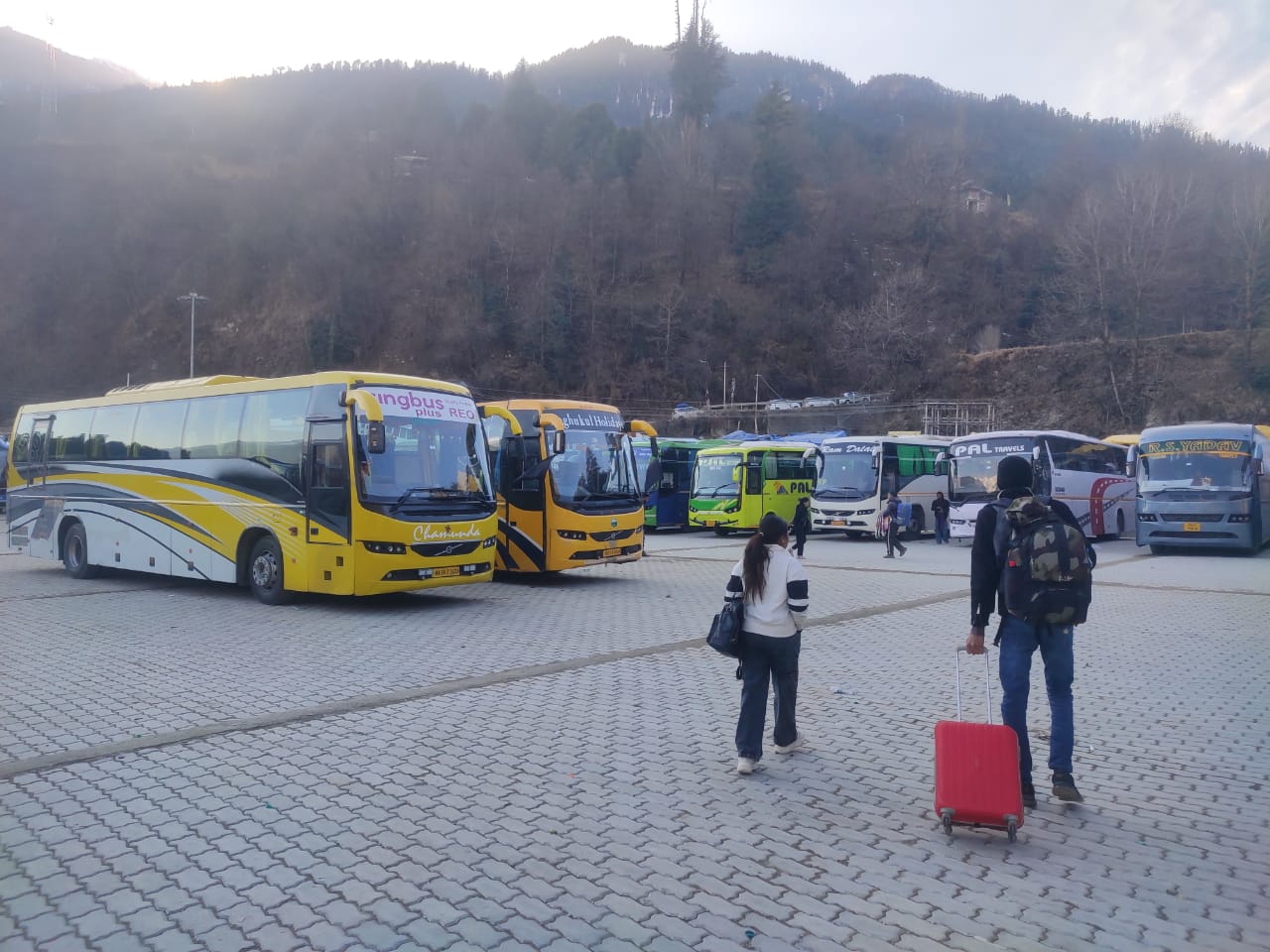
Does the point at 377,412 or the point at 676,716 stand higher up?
the point at 377,412

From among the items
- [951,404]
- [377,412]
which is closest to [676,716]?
[377,412]

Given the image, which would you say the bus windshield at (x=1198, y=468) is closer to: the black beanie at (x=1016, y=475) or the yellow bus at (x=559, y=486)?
the yellow bus at (x=559, y=486)

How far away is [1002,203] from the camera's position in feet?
324

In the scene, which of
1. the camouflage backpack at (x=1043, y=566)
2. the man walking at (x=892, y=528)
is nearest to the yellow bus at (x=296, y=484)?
the camouflage backpack at (x=1043, y=566)

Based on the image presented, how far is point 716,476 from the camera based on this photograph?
31.1 m

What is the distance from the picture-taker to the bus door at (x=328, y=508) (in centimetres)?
1224

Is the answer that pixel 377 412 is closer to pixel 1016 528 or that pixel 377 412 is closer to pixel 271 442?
pixel 271 442

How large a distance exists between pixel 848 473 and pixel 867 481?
24.9 inches

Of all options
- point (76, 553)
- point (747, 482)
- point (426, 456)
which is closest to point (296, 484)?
point (426, 456)

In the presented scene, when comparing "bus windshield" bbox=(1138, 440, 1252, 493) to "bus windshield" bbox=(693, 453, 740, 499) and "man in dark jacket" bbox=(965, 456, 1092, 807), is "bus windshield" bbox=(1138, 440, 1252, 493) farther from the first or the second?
"man in dark jacket" bbox=(965, 456, 1092, 807)

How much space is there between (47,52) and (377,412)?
517 ft

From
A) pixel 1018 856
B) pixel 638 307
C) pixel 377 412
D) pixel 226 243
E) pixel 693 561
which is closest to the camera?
pixel 1018 856

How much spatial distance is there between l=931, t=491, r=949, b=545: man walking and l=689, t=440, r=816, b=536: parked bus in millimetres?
4079

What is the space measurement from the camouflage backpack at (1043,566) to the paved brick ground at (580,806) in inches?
45.3
